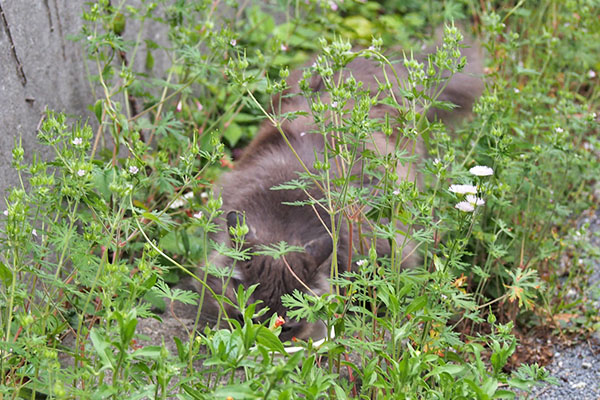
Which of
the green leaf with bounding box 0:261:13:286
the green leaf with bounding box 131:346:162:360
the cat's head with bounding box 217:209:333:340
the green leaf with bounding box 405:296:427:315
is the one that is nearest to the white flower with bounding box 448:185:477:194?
the green leaf with bounding box 405:296:427:315

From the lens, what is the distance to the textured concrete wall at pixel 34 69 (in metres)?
3.67

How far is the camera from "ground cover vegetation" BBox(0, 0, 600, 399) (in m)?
2.43

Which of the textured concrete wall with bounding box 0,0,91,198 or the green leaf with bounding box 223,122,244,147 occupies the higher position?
the textured concrete wall with bounding box 0,0,91,198

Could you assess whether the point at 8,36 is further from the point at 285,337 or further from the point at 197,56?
the point at 285,337

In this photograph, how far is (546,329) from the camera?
160 inches

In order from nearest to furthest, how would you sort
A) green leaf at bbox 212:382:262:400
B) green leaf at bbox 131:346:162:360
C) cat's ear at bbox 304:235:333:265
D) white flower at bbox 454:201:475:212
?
A: green leaf at bbox 212:382:262:400
green leaf at bbox 131:346:162:360
white flower at bbox 454:201:475:212
cat's ear at bbox 304:235:333:265

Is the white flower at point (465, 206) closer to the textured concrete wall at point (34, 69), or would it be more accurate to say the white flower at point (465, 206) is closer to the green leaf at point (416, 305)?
the green leaf at point (416, 305)

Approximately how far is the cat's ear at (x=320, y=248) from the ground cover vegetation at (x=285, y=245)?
18cm

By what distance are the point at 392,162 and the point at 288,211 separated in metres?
1.26

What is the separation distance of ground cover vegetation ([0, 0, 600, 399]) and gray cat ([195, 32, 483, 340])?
0.51ft

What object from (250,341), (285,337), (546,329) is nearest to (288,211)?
(285,337)

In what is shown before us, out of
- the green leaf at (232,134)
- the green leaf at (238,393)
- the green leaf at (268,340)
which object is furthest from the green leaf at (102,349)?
the green leaf at (232,134)

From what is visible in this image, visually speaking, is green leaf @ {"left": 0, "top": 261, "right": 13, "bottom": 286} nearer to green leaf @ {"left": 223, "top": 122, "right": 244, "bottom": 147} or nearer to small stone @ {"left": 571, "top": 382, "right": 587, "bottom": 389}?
small stone @ {"left": 571, "top": 382, "right": 587, "bottom": 389}

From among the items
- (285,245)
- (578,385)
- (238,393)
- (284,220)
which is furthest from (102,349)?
(578,385)
